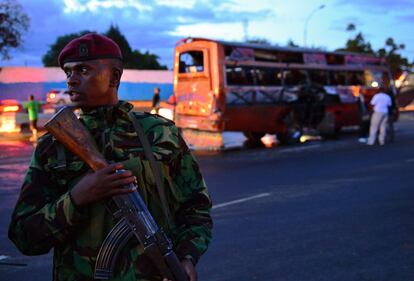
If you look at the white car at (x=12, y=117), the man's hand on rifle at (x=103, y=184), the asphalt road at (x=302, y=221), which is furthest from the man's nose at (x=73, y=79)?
the white car at (x=12, y=117)

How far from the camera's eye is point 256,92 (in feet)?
56.9

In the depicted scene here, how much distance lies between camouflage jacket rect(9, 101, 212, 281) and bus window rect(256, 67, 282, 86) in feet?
51.4

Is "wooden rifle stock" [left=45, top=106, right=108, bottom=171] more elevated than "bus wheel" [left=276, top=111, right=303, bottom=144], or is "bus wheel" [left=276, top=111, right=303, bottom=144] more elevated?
"wooden rifle stock" [left=45, top=106, right=108, bottom=171]

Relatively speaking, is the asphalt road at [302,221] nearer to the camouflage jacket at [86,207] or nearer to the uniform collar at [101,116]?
the camouflage jacket at [86,207]

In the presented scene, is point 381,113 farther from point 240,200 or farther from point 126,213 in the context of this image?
point 126,213

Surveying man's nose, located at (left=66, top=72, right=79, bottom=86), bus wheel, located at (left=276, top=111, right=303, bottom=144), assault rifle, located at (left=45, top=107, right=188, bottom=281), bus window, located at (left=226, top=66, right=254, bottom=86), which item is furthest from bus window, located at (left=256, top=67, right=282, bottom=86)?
assault rifle, located at (left=45, top=107, right=188, bottom=281)

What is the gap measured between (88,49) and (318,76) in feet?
61.2

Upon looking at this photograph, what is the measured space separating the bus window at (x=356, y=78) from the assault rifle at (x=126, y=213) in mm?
20591

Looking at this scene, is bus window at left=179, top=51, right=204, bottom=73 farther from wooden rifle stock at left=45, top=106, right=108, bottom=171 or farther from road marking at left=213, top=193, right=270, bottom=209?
wooden rifle stock at left=45, top=106, right=108, bottom=171

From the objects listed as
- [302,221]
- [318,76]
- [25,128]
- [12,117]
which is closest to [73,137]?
[302,221]

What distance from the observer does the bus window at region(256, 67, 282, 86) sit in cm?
1766

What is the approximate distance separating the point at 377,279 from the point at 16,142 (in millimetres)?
16752

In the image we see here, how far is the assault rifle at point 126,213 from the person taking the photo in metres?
1.86

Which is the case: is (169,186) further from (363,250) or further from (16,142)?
(16,142)
